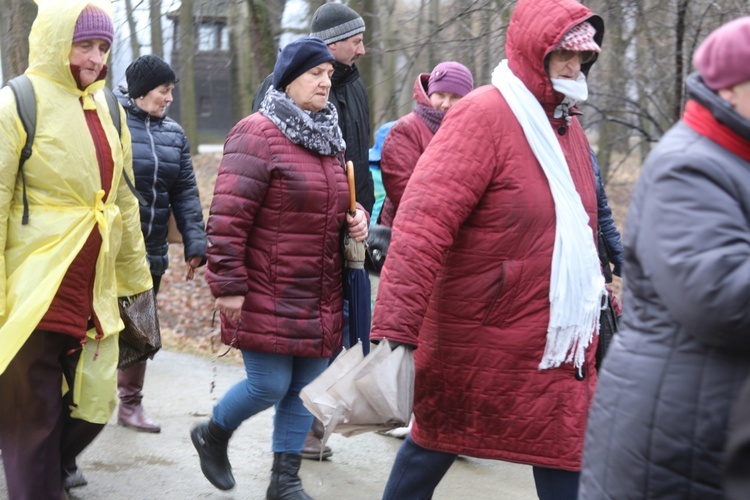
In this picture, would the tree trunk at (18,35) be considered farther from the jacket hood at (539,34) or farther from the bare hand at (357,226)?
the jacket hood at (539,34)

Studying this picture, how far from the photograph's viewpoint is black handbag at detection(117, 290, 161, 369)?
4.68m

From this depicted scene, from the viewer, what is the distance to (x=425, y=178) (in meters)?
3.38

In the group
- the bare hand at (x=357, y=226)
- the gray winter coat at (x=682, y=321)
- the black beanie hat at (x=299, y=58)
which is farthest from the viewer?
the bare hand at (x=357, y=226)

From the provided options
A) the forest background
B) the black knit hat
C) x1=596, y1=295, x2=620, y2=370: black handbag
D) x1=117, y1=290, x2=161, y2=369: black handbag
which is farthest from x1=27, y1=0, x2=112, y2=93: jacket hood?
the forest background

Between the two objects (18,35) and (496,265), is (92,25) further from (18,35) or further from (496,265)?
(18,35)

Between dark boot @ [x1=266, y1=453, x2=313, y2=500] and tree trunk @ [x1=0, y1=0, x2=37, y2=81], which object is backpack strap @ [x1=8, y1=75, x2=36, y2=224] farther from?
tree trunk @ [x1=0, y1=0, x2=37, y2=81]

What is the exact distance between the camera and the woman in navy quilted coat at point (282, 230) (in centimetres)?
427

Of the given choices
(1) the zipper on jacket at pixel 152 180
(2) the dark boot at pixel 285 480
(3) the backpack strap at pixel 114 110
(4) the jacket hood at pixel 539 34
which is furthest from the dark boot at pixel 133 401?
(4) the jacket hood at pixel 539 34

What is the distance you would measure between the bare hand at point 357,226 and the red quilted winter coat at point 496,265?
1.01m

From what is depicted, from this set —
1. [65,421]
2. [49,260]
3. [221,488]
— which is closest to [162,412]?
[221,488]

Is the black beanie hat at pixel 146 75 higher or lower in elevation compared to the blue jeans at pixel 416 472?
higher

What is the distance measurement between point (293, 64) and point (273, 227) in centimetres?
69

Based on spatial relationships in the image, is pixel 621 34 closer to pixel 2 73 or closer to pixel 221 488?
pixel 2 73

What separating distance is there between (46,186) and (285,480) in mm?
1666
